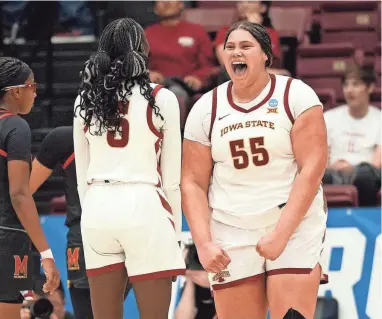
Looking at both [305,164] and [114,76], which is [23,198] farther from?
[305,164]

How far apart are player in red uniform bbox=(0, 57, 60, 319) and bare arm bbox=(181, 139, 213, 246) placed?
74 cm

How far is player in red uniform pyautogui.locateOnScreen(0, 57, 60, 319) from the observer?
15.1 ft

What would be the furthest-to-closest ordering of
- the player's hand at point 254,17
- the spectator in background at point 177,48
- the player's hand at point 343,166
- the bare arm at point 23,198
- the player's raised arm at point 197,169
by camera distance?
the spectator in background at point 177,48 → the player's hand at point 254,17 → the player's hand at point 343,166 → the bare arm at point 23,198 → the player's raised arm at point 197,169

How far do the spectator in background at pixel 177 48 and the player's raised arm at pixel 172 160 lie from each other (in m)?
4.81

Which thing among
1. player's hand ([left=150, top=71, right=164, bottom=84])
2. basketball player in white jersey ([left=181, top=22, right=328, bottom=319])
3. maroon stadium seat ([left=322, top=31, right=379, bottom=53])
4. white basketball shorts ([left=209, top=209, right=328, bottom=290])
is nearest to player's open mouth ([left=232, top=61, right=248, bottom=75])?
basketball player in white jersey ([left=181, top=22, right=328, bottom=319])

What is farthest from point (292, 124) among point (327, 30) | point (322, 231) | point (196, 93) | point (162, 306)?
point (327, 30)

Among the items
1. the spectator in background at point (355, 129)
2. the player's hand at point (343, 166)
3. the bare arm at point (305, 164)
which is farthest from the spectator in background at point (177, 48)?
the bare arm at point (305, 164)

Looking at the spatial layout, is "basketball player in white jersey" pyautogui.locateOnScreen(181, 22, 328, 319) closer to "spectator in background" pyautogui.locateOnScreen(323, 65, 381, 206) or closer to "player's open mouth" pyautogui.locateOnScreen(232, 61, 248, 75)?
"player's open mouth" pyautogui.locateOnScreen(232, 61, 248, 75)

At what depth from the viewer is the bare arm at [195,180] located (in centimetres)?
444

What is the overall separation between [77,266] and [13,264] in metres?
0.49

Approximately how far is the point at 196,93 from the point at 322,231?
15.3 ft

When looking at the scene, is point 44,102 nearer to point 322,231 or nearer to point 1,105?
point 1,105

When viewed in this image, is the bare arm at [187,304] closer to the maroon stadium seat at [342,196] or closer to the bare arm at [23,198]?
the maroon stadium seat at [342,196]

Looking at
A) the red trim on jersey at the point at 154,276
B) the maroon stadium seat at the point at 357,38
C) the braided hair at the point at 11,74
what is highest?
the maroon stadium seat at the point at 357,38
